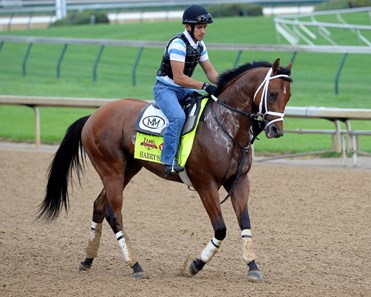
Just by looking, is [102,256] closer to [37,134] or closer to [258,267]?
[258,267]

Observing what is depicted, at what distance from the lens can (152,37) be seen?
1340 inches

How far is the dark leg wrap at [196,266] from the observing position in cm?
792

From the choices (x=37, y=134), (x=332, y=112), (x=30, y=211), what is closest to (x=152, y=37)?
(x=37, y=134)

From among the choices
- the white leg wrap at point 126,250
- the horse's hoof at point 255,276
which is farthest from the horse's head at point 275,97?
the white leg wrap at point 126,250

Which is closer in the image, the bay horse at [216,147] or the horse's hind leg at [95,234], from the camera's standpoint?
the bay horse at [216,147]

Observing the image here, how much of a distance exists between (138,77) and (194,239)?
14.9 meters

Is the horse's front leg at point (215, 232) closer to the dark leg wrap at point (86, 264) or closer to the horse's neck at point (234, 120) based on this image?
the horse's neck at point (234, 120)

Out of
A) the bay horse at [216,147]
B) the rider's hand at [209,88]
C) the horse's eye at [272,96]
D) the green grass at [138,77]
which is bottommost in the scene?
the green grass at [138,77]

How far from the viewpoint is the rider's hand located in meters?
8.15

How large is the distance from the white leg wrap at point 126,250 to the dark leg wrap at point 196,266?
527mm

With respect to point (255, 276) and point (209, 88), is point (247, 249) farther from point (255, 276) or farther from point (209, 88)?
point (209, 88)

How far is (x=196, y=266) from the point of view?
7.94 m

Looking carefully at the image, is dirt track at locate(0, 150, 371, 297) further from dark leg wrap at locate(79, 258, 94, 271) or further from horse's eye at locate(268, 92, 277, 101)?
horse's eye at locate(268, 92, 277, 101)

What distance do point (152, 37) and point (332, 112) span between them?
21.3 m
